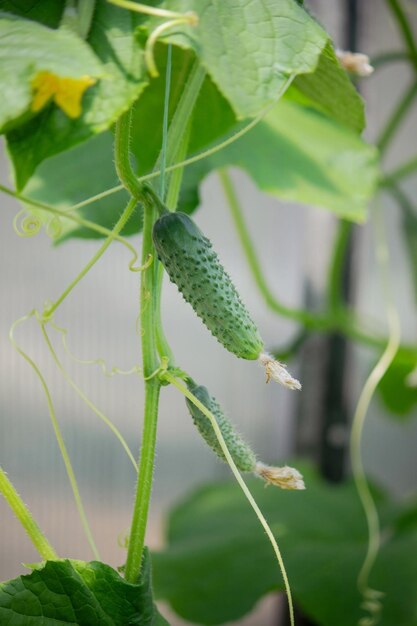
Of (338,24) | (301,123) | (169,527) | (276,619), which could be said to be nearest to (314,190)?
(301,123)

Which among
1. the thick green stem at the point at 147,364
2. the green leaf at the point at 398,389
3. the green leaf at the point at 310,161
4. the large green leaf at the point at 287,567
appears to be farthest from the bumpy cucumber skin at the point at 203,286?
the green leaf at the point at 398,389

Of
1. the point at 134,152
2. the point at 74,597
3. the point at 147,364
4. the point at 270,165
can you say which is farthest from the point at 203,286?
the point at 270,165

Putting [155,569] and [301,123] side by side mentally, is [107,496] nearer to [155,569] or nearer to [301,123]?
[155,569]

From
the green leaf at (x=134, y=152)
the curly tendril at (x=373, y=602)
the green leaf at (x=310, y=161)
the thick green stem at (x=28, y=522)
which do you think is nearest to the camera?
the thick green stem at (x=28, y=522)

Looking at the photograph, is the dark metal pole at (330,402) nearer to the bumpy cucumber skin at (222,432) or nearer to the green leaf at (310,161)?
the green leaf at (310,161)

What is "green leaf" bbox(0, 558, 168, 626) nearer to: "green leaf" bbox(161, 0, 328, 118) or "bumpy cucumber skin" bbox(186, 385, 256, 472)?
"bumpy cucumber skin" bbox(186, 385, 256, 472)

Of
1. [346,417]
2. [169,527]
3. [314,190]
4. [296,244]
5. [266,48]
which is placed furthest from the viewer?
[296,244]

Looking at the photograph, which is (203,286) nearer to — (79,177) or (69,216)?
(69,216)
